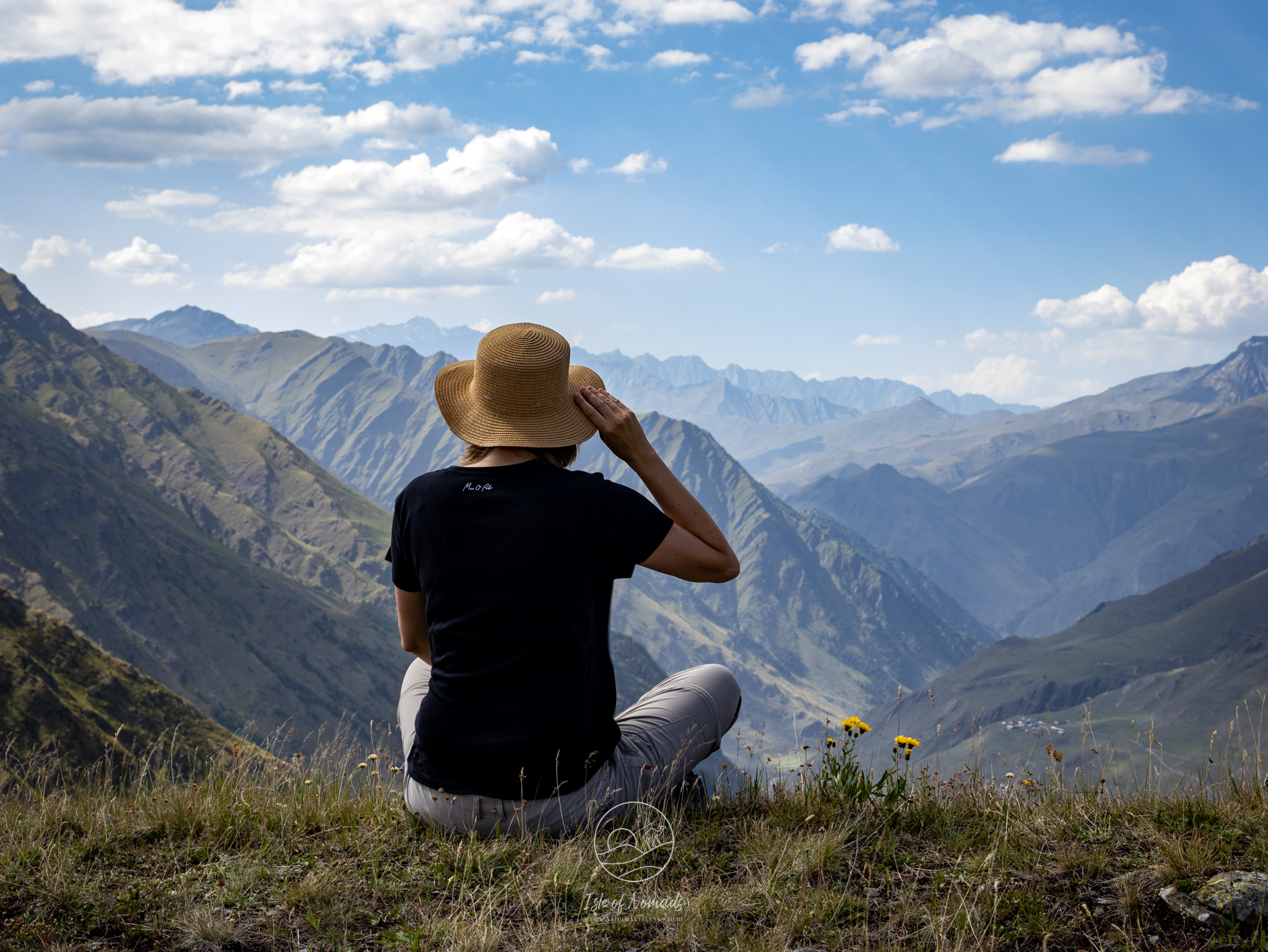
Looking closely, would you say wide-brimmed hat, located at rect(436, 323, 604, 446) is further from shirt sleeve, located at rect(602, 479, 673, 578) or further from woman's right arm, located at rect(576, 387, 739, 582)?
shirt sleeve, located at rect(602, 479, 673, 578)

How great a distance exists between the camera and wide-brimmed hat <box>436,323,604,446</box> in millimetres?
4402

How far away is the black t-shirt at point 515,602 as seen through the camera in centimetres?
420

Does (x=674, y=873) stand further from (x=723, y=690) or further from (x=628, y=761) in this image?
(x=723, y=690)

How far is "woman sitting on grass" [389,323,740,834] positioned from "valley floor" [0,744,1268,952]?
0.39m

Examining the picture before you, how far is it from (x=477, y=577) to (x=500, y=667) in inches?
17.6

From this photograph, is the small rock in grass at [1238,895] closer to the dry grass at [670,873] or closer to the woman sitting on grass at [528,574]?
the dry grass at [670,873]

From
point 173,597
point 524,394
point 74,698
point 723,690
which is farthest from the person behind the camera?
point 173,597

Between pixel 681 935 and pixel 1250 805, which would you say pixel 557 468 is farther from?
pixel 1250 805

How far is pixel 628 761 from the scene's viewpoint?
15.8 feet

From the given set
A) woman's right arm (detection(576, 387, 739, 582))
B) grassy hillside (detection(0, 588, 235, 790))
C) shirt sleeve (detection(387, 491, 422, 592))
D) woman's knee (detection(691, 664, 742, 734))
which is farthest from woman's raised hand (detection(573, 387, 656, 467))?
grassy hillside (detection(0, 588, 235, 790))

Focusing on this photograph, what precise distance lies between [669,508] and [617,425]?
0.50m

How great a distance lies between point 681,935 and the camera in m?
3.84

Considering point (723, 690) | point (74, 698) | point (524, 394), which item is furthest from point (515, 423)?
point (74, 698)

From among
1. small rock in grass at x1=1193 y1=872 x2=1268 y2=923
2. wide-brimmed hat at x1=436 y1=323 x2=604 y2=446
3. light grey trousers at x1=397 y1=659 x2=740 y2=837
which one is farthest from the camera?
light grey trousers at x1=397 y1=659 x2=740 y2=837
